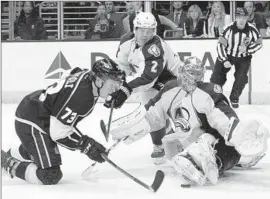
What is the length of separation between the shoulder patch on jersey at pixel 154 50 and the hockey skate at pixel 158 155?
0.56 metres

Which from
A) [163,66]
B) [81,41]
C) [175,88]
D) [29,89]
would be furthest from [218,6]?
[175,88]

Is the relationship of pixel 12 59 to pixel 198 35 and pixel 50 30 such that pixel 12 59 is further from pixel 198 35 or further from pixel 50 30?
pixel 198 35

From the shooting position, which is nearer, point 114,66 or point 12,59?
point 114,66

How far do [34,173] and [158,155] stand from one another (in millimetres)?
938

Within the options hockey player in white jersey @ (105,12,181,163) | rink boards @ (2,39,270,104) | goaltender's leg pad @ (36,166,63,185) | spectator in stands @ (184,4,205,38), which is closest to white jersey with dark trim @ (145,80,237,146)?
hockey player in white jersey @ (105,12,181,163)

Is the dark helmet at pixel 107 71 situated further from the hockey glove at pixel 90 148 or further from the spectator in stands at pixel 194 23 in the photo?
the spectator in stands at pixel 194 23

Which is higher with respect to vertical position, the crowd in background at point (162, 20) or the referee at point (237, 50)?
the crowd in background at point (162, 20)

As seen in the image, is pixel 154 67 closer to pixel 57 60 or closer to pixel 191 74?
pixel 191 74

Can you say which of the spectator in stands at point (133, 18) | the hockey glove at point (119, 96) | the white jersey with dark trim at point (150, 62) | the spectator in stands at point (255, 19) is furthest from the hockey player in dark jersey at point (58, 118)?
the spectator in stands at point (255, 19)

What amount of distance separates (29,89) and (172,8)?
175 centimetres

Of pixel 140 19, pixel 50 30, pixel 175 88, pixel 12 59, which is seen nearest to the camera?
pixel 175 88

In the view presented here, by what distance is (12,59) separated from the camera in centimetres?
636

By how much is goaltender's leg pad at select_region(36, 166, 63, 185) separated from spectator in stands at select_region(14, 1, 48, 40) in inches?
143

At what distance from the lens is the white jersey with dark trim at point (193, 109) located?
3.11 m
